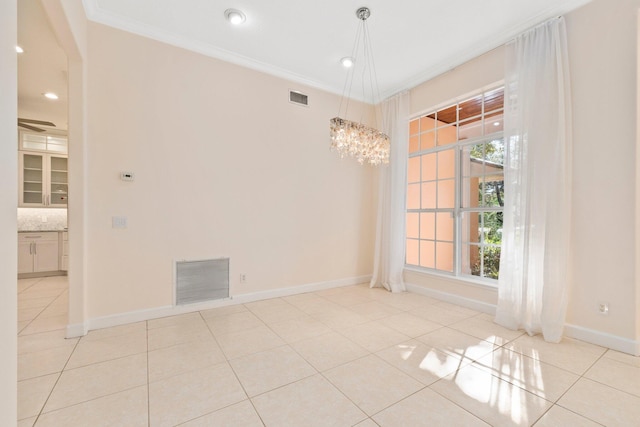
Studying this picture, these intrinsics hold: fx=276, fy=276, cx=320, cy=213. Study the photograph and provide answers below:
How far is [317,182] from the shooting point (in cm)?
441

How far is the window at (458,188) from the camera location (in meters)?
A: 3.63

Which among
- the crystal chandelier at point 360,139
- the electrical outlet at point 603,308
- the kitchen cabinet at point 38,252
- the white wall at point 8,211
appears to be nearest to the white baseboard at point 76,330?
the white wall at point 8,211

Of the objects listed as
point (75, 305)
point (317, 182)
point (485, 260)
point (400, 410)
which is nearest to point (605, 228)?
point (485, 260)

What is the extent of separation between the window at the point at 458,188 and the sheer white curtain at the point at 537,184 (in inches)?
17.0

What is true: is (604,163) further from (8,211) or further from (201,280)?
(201,280)

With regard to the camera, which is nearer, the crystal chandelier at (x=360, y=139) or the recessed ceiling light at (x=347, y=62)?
the crystal chandelier at (x=360, y=139)

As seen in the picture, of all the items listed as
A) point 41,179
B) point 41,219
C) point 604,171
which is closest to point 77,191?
point 41,179

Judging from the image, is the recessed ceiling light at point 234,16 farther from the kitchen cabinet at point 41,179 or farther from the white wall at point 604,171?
the kitchen cabinet at point 41,179

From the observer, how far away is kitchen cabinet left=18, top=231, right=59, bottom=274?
16.4 ft

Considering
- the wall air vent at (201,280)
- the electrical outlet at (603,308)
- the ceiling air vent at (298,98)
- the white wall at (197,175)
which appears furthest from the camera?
the ceiling air vent at (298,98)

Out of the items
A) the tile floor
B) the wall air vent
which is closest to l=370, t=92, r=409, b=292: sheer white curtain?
the tile floor

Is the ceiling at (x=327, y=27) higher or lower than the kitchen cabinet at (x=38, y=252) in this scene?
higher

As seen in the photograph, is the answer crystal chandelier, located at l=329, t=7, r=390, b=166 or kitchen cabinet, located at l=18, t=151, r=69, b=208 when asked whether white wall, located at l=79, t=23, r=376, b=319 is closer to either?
crystal chandelier, located at l=329, t=7, r=390, b=166

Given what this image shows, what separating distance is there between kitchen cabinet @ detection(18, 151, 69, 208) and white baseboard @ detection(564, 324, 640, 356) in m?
8.26
